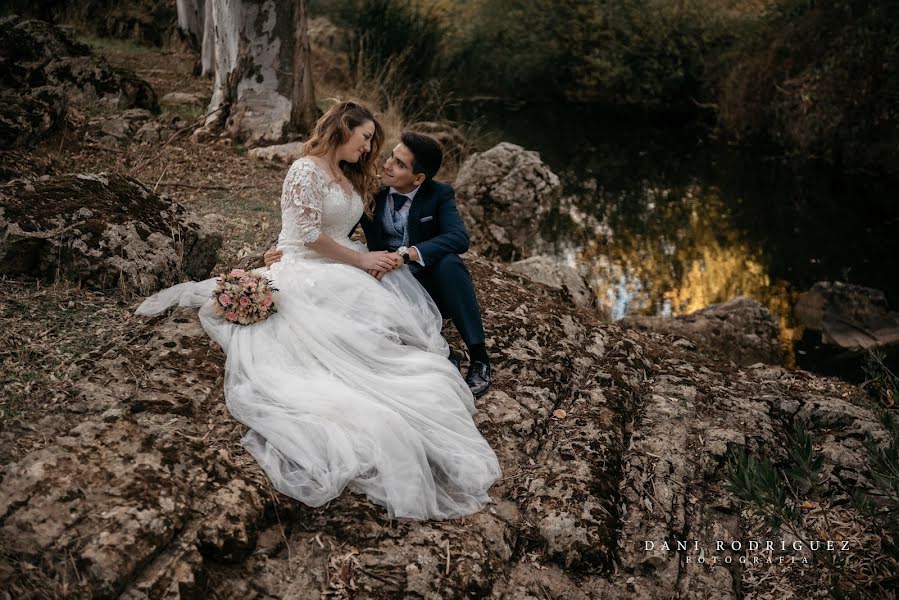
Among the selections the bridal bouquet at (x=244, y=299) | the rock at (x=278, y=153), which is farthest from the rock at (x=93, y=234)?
the rock at (x=278, y=153)

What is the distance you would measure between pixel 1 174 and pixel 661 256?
787 centimetres

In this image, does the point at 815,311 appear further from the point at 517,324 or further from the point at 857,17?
the point at 857,17

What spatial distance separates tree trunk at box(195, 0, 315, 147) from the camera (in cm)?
833

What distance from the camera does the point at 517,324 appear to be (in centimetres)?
475

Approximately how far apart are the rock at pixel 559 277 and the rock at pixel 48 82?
4.37 metres

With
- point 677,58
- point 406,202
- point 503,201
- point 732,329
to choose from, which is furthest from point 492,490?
point 677,58

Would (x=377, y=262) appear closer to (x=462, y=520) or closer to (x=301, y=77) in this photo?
(x=462, y=520)

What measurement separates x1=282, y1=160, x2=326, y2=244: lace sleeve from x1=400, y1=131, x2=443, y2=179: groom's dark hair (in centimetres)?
55

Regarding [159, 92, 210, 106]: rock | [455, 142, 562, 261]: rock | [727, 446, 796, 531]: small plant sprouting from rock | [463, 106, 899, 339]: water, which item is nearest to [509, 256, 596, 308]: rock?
[455, 142, 562, 261]: rock

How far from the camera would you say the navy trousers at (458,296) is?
407cm

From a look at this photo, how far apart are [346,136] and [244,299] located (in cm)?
108

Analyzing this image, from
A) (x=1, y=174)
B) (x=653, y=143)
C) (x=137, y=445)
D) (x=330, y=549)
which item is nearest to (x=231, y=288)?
(x=137, y=445)

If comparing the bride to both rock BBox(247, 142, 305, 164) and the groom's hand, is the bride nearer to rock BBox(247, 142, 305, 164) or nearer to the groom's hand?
the groom's hand

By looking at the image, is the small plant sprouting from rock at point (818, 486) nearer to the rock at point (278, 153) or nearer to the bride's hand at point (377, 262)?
the bride's hand at point (377, 262)
